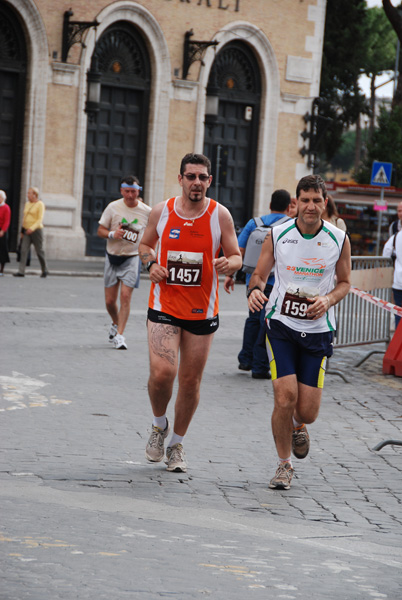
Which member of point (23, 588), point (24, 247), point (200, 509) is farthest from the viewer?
point (24, 247)

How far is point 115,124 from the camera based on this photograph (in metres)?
27.0

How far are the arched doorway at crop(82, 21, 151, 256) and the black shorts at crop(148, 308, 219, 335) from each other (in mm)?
19707

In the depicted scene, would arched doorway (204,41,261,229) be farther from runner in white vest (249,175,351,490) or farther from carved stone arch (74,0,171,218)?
runner in white vest (249,175,351,490)

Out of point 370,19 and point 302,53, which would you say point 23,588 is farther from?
point 370,19

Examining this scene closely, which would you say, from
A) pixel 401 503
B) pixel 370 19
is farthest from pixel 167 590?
pixel 370 19

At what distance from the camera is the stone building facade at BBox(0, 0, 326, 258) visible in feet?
81.9

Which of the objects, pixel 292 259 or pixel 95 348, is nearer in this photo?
pixel 292 259

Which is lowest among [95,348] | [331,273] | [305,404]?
[95,348]

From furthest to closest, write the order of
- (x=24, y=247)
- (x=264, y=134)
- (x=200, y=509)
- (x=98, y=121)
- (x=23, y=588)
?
1. (x=264, y=134)
2. (x=98, y=121)
3. (x=24, y=247)
4. (x=200, y=509)
5. (x=23, y=588)

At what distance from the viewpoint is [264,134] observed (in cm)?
2970

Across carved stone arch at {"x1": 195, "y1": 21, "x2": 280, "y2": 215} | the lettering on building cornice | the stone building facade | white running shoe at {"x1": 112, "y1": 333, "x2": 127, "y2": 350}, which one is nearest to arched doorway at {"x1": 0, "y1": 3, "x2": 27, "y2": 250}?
the stone building facade

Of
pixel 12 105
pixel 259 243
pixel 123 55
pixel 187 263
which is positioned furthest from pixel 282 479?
pixel 123 55

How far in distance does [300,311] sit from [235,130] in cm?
2321

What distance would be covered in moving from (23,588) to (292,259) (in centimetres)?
301
